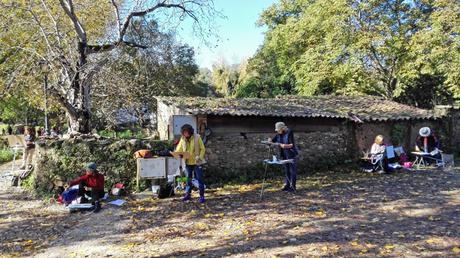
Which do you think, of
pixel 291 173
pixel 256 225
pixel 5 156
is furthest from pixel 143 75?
pixel 256 225

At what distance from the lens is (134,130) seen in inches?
1066

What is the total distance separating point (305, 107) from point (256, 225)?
800 centimetres

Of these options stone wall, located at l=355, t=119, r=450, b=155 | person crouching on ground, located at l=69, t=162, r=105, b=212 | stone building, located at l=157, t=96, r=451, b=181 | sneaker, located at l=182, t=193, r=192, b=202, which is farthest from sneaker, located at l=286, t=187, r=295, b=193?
stone wall, located at l=355, t=119, r=450, b=155

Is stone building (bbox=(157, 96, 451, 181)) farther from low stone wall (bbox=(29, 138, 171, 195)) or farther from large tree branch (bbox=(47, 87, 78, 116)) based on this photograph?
large tree branch (bbox=(47, 87, 78, 116))

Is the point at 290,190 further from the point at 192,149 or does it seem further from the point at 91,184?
the point at 91,184

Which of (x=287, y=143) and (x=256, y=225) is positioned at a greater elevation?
(x=287, y=143)

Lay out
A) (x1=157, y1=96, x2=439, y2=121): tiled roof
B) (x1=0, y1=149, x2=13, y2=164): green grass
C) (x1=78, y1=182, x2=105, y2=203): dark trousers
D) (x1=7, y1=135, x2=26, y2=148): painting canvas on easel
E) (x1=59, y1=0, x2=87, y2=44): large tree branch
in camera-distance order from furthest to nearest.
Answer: (x1=0, y1=149, x2=13, y2=164): green grass
(x1=7, y1=135, x2=26, y2=148): painting canvas on easel
(x1=157, y1=96, x2=439, y2=121): tiled roof
(x1=59, y1=0, x2=87, y2=44): large tree branch
(x1=78, y1=182, x2=105, y2=203): dark trousers

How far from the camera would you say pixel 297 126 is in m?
12.9

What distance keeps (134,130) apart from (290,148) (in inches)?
776

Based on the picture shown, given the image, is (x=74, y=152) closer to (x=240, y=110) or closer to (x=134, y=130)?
(x=240, y=110)

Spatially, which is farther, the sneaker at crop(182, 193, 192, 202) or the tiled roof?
the tiled roof

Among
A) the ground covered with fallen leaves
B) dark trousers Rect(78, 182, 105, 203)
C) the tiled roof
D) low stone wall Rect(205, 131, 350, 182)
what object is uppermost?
the tiled roof

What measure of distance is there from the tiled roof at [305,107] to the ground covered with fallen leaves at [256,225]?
2841 mm

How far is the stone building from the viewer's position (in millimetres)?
11617
